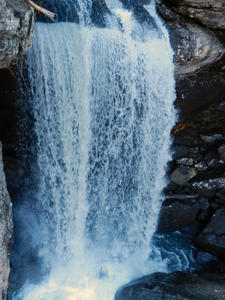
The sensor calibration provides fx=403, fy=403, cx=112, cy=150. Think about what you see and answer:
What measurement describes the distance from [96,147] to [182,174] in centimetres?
204

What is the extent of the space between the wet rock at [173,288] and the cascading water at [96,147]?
350 millimetres

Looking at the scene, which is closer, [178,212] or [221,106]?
[221,106]

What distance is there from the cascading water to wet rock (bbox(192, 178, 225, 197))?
3.03 ft

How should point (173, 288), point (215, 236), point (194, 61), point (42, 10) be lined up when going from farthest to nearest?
point (215, 236) → point (194, 61) → point (173, 288) → point (42, 10)

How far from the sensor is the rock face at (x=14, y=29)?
3.91 metres

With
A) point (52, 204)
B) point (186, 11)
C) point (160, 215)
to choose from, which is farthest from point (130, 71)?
point (160, 215)

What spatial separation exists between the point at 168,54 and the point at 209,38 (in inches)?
31.4

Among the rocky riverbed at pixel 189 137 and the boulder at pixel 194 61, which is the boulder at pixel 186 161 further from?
the boulder at pixel 194 61

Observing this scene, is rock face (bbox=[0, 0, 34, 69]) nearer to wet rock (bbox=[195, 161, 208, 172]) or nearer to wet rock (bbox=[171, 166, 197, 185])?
wet rock (bbox=[171, 166, 197, 185])

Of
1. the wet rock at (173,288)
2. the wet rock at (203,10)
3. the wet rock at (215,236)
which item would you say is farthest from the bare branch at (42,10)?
the wet rock at (215,236)

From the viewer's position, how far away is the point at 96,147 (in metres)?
5.70

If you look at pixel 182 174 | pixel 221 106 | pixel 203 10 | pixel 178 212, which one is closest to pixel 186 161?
pixel 182 174

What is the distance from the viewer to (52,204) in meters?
5.90

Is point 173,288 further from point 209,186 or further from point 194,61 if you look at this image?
point 194,61
